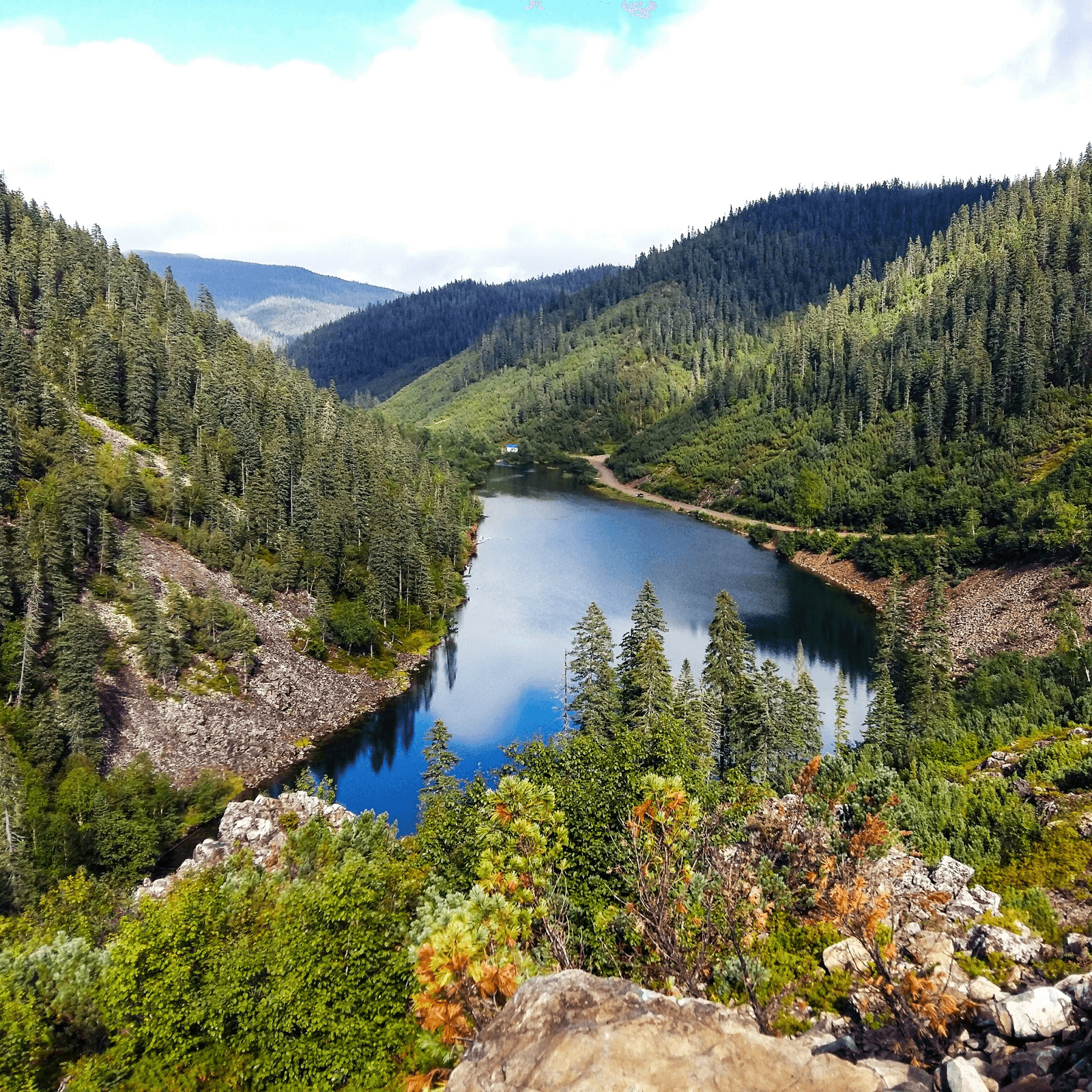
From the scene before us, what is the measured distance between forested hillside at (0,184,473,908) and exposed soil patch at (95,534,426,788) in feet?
6.39

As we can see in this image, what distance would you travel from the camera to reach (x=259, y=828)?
139 feet

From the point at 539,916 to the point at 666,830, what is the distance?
3.71 metres

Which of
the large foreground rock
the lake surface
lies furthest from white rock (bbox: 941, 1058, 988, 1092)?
the lake surface

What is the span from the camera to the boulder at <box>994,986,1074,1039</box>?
10359mm

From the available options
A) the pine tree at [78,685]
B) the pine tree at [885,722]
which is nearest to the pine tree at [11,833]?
the pine tree at [78,685]

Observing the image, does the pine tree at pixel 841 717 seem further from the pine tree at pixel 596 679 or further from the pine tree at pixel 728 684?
the pine tree at pixel 596 679

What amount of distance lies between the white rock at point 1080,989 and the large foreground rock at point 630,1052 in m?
5.13

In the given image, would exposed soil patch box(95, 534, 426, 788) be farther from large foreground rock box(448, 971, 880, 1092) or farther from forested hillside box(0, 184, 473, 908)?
large foreground rock box(448, 971, 880, 1092)

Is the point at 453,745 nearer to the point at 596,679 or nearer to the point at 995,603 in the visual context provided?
the point at 596,679

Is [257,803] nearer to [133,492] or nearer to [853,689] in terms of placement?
[133,492]

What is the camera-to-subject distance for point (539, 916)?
1576 cm

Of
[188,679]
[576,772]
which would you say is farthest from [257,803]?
[576,772]

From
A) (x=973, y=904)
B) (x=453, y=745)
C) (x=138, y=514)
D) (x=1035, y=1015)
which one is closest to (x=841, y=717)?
(x=453, y=745)

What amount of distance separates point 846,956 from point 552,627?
6855 centimetres
